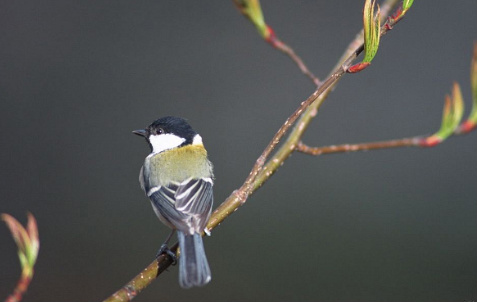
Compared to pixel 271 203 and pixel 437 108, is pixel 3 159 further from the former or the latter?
pixel 437 108

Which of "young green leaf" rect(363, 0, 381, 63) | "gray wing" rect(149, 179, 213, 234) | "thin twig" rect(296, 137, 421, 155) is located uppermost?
"gray wing" rect(149, 179, 213, 234)

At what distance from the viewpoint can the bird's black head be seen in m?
→ 2.27

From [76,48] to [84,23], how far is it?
180 millimetres

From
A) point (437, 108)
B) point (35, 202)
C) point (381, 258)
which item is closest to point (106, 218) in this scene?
point (35, 202)

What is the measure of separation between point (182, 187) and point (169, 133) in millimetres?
365

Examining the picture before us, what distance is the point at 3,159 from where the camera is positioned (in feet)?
13.3

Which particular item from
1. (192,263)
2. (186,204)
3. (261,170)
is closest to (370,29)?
(261,170)

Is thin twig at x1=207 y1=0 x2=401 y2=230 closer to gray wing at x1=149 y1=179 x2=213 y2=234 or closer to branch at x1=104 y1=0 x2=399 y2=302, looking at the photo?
branch at x1=104 y1=0 x2=399 y2=302

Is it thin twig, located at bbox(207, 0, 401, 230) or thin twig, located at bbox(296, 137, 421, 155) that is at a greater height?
thin twig, located at bbox(207, 0, 401, 230)

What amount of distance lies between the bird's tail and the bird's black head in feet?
2.14

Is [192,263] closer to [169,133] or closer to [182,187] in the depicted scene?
[182,187]

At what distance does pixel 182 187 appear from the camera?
1.97 meters

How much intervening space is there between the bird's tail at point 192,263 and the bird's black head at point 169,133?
2.14 feet

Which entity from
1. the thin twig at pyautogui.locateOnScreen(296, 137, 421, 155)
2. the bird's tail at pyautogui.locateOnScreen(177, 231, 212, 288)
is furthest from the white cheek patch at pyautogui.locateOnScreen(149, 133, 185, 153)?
the thin twig at pyautogui.locateOnScreen(296, 137, 421, 155)
